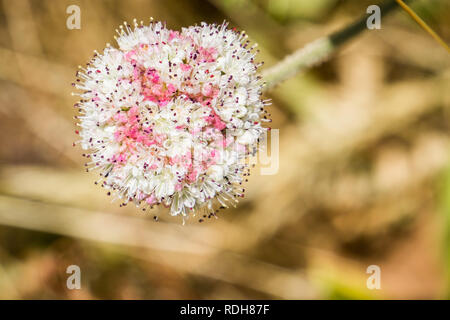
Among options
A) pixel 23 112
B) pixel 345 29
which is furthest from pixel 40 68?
pixel 345 29

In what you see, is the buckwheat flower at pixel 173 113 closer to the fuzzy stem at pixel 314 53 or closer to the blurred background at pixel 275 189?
the fuzzy stem at pixel 314 53

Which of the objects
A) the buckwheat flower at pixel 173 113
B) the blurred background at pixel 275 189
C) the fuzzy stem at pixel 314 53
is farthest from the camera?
the blurred background at pixel 275 189

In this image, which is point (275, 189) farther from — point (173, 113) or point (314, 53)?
point (173, 113)

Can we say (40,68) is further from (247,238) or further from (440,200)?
(440,200)

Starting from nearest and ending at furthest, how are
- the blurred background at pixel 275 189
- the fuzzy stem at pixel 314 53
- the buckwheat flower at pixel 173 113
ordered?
the buckwheat flower at pixel 173 113 → the fuzzy stem at pixel 314 53 → the blurred background at pixel 275 189

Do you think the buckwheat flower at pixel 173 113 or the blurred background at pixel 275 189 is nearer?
the buckwheat flower at pixel 173 113

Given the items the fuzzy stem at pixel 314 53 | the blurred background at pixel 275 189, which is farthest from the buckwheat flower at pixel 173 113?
the blurred background at pixel 275 189

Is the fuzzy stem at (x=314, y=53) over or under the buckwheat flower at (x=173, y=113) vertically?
over

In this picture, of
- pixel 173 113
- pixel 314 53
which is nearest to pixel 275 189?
pixel 314 53
